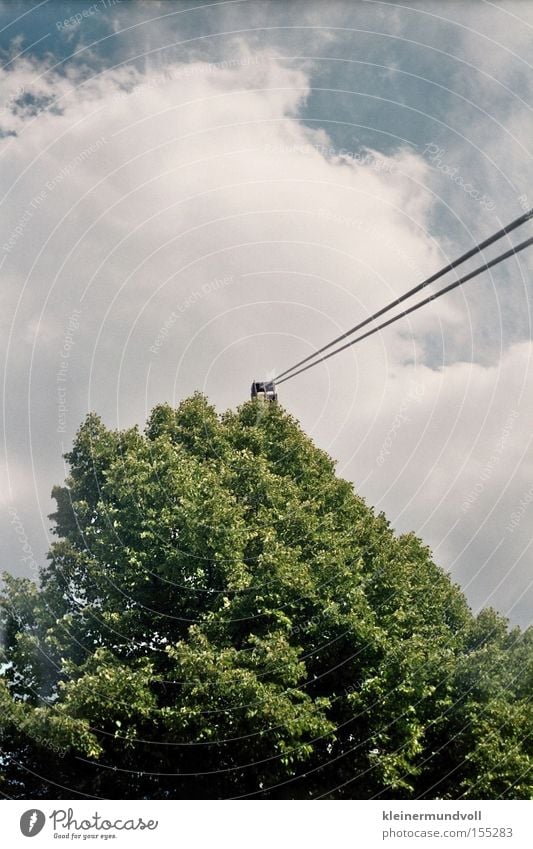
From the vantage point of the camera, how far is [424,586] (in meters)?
31.7

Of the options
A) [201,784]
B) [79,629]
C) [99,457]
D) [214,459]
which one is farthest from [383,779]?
[99,457]

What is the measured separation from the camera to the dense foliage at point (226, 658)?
72.9 feet

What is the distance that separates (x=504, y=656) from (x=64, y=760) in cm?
1856

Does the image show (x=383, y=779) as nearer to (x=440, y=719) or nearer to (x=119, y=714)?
(x=440, y=719)
